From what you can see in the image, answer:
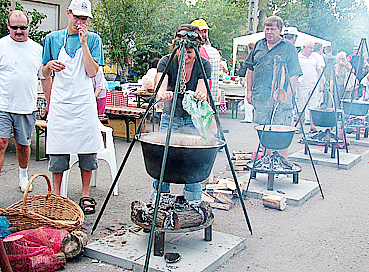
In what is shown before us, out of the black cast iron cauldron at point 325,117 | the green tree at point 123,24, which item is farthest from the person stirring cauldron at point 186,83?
the green tree at point 123,24

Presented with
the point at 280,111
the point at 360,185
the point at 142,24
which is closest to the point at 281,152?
the point at 280,111

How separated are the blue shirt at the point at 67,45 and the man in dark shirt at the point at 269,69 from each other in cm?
262

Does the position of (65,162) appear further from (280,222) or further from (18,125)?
(280,222)

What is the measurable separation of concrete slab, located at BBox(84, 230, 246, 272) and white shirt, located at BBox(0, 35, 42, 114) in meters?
2.01

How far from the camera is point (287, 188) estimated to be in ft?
18.5

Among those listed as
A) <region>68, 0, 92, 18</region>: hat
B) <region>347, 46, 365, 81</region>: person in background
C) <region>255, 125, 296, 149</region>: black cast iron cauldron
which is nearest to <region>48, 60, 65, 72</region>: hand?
<region>68, 0, 92, 18</region>: hat

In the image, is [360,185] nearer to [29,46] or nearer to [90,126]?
[90,126]

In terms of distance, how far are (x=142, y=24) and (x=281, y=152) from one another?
29.0ft

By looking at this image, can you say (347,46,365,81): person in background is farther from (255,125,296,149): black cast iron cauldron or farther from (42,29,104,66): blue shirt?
(42,29,104,66): blue shirt

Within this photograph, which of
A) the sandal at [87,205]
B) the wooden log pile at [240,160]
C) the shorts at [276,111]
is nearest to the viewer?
the sandal at [87,205]

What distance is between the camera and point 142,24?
544 inches

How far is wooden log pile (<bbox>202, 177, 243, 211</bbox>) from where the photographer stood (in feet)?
16.3

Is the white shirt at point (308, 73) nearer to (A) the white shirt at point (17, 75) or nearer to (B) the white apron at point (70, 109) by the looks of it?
(A) the white shirt at point (17, 75)

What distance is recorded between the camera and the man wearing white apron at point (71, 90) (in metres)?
4.16
